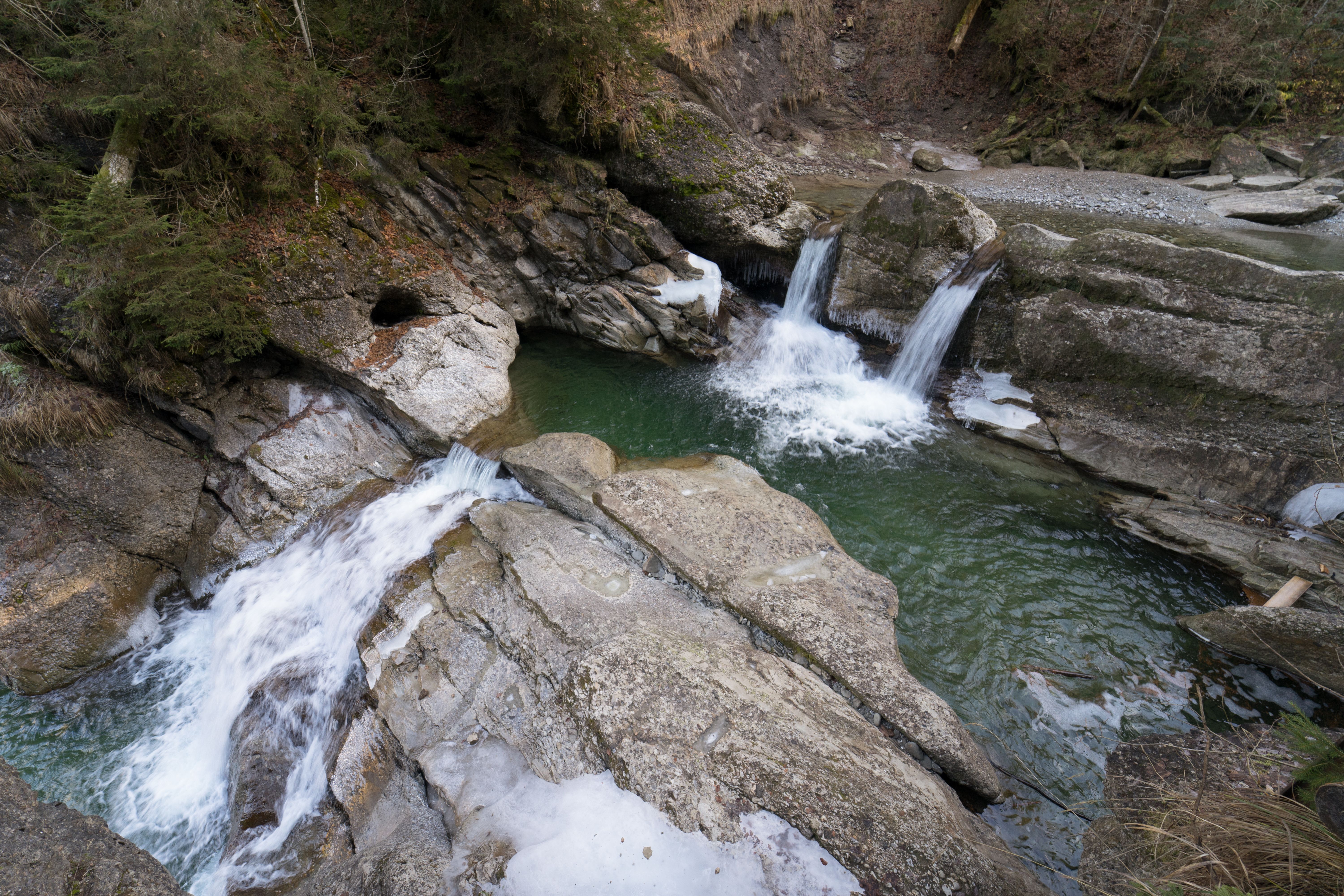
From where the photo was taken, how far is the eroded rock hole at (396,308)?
8.04 meters

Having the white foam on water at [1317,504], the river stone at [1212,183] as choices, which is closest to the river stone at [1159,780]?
the white foam on water at [1317,504]

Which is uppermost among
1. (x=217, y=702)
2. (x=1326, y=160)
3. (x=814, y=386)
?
(x=1326, y=160)

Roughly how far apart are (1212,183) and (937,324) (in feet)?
38.1

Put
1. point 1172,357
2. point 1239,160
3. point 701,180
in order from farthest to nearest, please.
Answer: point 1239,160 → point 701,180 → point 1172,357

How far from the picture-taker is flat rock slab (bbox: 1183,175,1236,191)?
533 inches

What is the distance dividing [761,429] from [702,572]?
3657 mm

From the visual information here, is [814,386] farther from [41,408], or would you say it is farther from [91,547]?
[41,408]

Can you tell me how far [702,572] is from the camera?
5102 mm

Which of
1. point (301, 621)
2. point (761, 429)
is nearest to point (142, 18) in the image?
point (301, 621)

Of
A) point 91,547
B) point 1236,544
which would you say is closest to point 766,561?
point 1236,544

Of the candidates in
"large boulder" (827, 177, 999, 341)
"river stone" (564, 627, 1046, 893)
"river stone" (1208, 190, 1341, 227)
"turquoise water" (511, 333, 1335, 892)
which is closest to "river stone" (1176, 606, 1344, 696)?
"turquoise water" (511, 333, 1335, 892)

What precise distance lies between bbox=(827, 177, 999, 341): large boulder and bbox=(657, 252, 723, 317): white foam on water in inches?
82.2

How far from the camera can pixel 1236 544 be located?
5992 mm

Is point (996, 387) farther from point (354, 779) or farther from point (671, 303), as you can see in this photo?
point (354, 779)
